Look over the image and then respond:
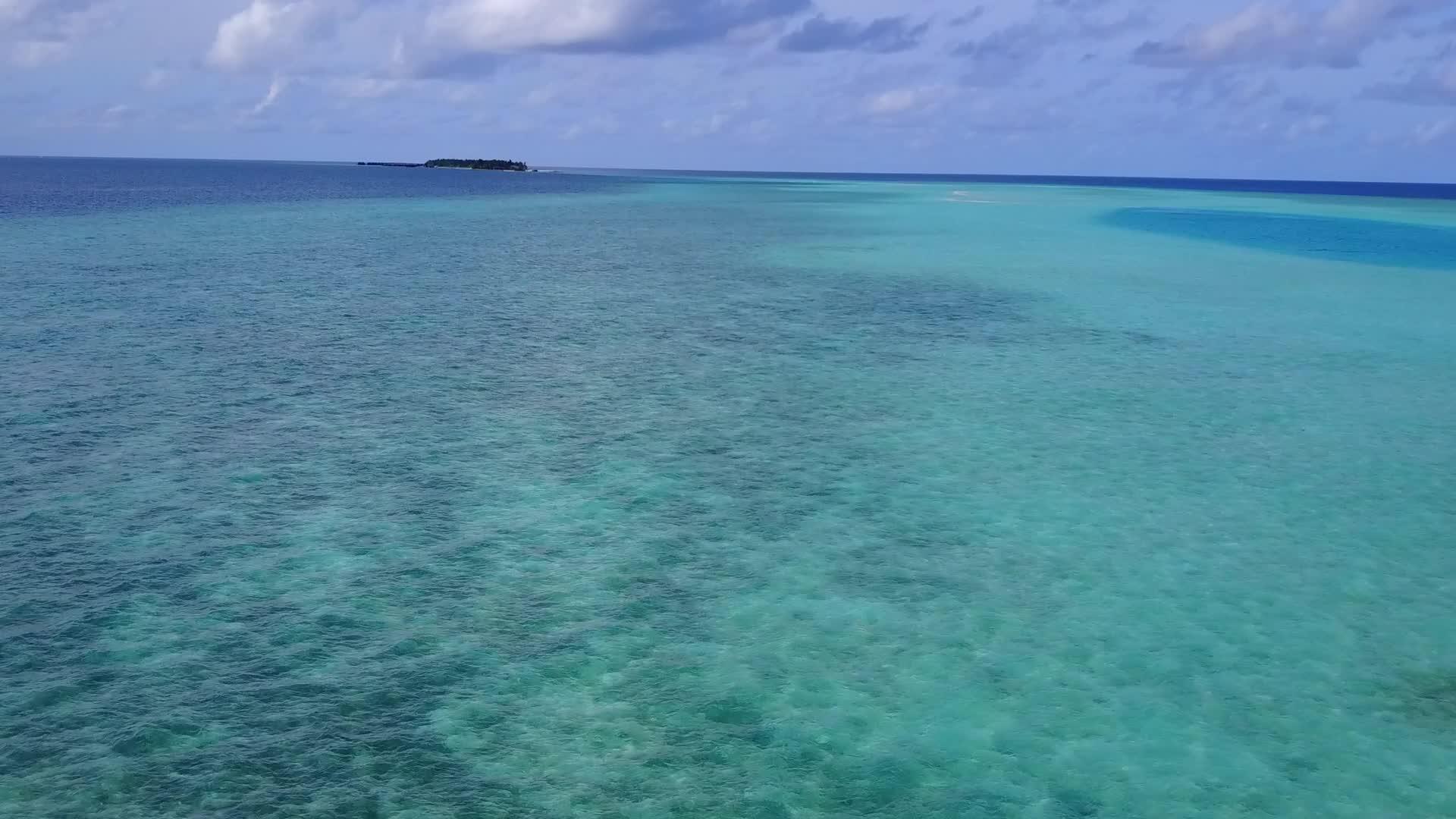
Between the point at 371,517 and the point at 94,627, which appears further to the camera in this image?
the point at 371,517

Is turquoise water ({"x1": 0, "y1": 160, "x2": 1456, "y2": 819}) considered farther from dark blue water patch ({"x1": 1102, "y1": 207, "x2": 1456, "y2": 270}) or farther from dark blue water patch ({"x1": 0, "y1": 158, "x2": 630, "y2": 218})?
dark blue water patch ({"x1": 0, "y1": 158, "x2": 630, "y2": 218})

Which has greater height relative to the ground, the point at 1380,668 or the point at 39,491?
the point at 39,491

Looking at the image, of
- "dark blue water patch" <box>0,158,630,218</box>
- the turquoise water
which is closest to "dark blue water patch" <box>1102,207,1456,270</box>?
the turquoise water

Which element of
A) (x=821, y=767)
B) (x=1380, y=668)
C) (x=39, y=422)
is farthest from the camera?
(x=39, y=422)

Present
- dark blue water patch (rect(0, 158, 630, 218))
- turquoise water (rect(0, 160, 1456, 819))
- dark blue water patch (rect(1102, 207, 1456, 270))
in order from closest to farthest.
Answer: turquoise water (rect(0, 160, 1456, 819))
dark blue water patch (rect(1102, 207, 1456, 270))
dark blue water patch (rect(0, 158, 630, 218))

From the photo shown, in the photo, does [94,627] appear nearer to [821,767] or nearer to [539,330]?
[821,767]

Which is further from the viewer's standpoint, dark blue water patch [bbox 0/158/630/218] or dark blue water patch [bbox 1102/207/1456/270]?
dark blue water patch [bbox 0/158/630/218]

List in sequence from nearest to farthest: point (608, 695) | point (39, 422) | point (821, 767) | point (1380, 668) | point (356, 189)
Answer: point (821, 767) < point (608, 695) < point (1380, 668) < point (39, 422) < point (356, 189)

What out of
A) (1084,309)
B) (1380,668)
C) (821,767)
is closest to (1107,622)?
(1380,668)
